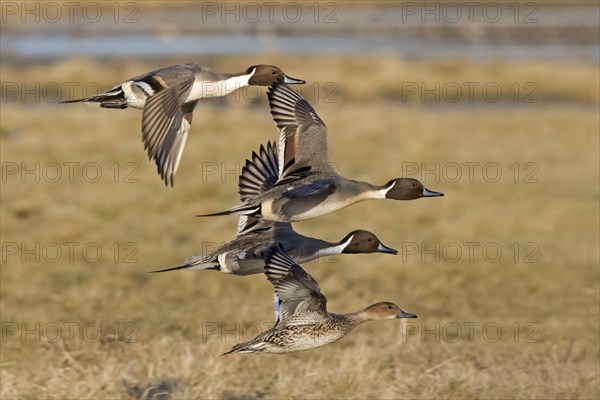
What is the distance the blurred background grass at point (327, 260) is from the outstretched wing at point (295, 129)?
209 centimetres

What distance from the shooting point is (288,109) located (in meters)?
5.06

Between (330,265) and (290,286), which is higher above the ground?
(290,286)

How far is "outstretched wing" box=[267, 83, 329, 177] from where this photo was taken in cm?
501

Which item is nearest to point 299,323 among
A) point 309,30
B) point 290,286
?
point 290,286

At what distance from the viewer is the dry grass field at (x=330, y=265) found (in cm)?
711

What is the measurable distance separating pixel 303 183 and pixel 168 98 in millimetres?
670

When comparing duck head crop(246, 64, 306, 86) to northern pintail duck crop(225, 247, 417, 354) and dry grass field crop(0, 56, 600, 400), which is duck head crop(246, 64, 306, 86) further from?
dry grass field crop(0, 56, 600, 400)

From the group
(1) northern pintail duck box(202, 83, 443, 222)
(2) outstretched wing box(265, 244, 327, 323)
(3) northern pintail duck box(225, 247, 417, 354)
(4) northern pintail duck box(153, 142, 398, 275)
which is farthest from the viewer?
(4) northern pintail duck box(153, 142, 398, 275)

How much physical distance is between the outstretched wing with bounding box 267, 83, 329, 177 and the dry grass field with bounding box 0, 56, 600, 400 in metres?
2.10

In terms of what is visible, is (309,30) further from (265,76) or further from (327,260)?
(265,76)

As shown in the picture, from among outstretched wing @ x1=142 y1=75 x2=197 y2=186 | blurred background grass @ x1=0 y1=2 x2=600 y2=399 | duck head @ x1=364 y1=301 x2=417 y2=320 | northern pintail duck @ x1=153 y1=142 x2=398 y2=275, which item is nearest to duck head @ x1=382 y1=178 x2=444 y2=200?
northern pintail duck @ x1=153 y1=142 x2=398 y2=275

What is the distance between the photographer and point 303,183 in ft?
15.7

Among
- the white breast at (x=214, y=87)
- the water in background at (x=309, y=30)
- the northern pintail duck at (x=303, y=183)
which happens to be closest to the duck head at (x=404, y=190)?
the northern pintail duck at (x=303, y=183)

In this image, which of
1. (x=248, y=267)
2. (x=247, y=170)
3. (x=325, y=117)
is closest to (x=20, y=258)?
(x=247, y=170)
